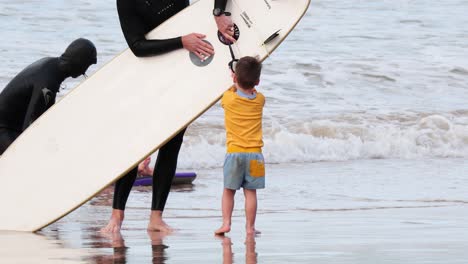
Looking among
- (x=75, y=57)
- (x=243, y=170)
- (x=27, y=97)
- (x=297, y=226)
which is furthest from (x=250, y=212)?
(x=27, y=97)

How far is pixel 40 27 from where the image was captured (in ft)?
61.4

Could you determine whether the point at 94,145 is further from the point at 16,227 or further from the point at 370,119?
the point at 370,119

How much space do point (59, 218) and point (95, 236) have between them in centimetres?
42

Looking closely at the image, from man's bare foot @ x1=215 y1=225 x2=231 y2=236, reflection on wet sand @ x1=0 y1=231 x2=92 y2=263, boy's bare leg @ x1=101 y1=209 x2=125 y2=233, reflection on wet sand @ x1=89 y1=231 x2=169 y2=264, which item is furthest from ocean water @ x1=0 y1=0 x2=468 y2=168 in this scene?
man's bare foot @ x1=215 y1=225 x2=231 y2=236

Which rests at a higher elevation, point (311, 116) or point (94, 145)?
point (94, 145)

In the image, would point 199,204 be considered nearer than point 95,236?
No

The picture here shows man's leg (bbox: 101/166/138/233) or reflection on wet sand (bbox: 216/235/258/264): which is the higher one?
reflection on wet sand (bbox: 216/235/258/264)

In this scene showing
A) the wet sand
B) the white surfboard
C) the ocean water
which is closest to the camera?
the wet sand

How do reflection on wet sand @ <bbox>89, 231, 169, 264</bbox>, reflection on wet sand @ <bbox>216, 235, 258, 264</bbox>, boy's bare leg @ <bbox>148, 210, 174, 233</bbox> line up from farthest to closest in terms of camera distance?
boy's bare leg @ <bbox>148, 210, 174, 233</bbox> < reflection on wet sand @ <bbox>89, 231, 169, 264</bbox> < reflection on wet sand @ <bbox>216, 235, 258, 264</bbox>

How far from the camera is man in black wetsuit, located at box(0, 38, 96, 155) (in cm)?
662

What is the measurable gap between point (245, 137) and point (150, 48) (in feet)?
2.77

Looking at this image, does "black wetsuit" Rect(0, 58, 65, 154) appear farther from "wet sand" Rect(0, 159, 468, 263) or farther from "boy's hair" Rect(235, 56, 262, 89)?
"boy's hair" Rect(235, 56, 262, 89)

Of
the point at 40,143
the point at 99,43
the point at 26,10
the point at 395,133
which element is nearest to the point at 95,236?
the point at 40,143

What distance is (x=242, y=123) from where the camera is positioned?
20.4 ft
